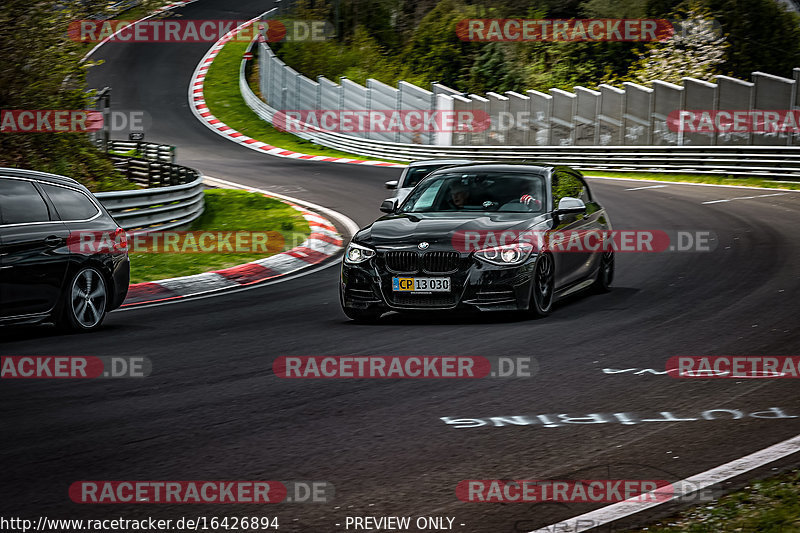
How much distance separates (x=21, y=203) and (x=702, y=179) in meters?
24.0

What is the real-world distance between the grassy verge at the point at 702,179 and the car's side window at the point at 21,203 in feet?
69.7

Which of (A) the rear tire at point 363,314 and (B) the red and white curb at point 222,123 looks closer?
(A) the rear tire at point 363,314

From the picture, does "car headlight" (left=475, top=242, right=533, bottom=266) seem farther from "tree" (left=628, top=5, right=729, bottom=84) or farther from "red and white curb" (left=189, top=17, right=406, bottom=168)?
"tree" (left=628, top=5, right=729, bottom=84)

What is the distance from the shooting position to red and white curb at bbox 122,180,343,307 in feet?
43.6

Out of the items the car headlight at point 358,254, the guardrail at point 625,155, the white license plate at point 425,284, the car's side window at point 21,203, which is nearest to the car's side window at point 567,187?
the white license plate at point 425,284

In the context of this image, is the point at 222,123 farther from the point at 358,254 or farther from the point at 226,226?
the point at 358,254

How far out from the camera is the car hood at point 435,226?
10.1 meters

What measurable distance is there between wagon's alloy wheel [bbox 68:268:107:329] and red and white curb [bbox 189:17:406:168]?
2832 cm

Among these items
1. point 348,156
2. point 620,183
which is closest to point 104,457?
point 620,183

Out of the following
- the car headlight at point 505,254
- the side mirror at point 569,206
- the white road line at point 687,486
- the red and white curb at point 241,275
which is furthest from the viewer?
the red and white curb at point 241,275

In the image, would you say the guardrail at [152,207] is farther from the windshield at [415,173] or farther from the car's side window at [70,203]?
the car's side window at [70,203]

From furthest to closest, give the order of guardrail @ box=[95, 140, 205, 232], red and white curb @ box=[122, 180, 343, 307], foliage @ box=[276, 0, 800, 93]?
foliage @ box=[276, 0, 800, 93] < guardrail @ box=[95, 140, 205, 232] < red and white curb @ box=[122, 180, 343, 307]

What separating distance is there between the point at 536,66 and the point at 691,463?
4987 centimetres

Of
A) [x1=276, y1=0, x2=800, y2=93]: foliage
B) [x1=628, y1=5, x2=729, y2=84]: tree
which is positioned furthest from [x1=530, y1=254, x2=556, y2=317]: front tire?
[x1=276, y1=0, x2=800, y2=93]: foliage
